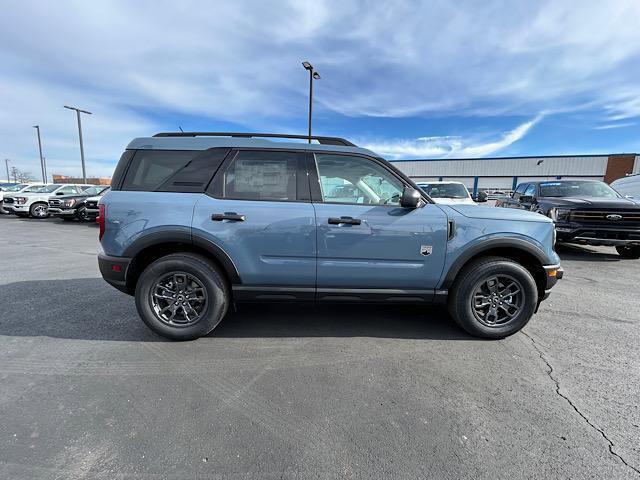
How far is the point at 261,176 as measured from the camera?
10.5 ft

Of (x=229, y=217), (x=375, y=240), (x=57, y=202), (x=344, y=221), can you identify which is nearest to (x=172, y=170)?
(x=229, y=217)

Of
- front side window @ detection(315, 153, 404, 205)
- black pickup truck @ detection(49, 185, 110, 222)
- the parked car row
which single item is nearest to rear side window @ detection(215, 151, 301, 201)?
front side window @ detection(315, 153, 404, 205)

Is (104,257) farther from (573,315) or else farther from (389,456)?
(573,315)

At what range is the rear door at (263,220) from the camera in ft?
9.99

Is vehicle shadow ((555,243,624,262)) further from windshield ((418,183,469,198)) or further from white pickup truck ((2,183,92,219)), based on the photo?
white pickup truck ((2,183,92,219))

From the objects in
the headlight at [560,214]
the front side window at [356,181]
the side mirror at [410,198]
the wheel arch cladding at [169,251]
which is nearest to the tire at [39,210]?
the wheel arch cladding at [169,251]

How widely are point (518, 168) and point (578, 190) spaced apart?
34.4 meters

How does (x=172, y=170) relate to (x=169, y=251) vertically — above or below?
above

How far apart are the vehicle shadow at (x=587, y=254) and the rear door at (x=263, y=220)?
7098mm

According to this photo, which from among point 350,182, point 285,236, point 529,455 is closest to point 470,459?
point 529,455

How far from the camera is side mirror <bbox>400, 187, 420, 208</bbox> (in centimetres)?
297

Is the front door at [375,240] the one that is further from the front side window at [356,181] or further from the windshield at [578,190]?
the windshield at [578,190]

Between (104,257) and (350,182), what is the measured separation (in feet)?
8.38

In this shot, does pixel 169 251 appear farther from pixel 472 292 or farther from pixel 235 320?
pixel 472 292
